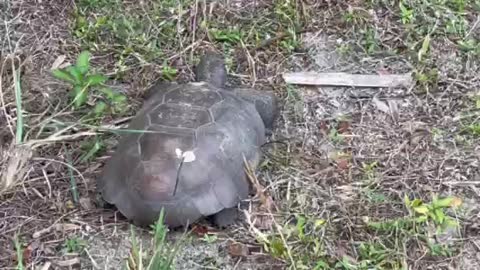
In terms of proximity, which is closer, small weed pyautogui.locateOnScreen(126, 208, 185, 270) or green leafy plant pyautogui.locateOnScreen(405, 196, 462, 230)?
small weed pyautogui.locateOnScreen(126, 208, 185, 270)

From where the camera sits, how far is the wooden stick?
3.31 meters

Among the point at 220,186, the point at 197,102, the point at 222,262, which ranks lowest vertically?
the point at 222,262

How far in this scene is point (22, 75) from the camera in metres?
3.22

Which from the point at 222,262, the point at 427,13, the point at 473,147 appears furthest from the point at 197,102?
the point at 427,13

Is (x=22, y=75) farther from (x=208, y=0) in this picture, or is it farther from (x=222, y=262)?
(x=222, y=262)

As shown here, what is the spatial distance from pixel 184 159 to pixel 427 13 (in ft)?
4.74

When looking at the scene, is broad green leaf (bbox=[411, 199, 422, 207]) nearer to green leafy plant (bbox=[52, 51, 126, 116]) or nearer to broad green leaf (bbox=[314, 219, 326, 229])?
broad green leaf (bbox=[314, 219, 326, 229])

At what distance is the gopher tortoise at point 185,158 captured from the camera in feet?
8.56

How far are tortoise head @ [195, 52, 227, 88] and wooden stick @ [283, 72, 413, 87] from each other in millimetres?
278

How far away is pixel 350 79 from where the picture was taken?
10.9 feet

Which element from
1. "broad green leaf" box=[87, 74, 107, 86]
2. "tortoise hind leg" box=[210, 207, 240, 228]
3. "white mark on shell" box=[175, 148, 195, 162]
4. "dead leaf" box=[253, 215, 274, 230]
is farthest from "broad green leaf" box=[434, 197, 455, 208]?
"broad green leaf" box=[87, 74, 107, 86]

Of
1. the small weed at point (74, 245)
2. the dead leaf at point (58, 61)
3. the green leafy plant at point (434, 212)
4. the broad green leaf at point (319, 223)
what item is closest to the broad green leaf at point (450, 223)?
the green leafy plant at point (434, 212)

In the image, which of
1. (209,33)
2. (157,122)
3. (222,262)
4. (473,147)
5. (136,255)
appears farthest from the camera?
(209,33)

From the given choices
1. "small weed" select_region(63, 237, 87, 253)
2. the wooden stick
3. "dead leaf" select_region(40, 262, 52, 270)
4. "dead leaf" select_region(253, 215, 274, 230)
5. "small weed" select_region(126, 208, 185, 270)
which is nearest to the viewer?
"small weed" select_region(126, 208, 185, 270)
